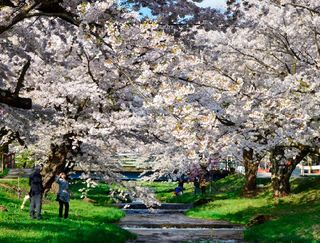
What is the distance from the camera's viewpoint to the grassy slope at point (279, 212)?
858 inches

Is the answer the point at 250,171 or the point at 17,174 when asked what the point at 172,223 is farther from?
the point at 17,174

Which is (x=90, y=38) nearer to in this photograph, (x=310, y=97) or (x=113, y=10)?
(x=113, y=10)

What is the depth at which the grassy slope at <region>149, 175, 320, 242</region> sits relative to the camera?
71.5 feet

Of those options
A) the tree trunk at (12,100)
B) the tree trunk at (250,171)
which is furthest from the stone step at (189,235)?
the tree trunk at (250,171)

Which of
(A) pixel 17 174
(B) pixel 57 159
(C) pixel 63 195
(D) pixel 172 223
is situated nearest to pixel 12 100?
(C) pixel 63 195

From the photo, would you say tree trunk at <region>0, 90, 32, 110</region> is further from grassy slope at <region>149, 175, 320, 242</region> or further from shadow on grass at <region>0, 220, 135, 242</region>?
grassy slope at <region>149, 175, 320, 242</region>

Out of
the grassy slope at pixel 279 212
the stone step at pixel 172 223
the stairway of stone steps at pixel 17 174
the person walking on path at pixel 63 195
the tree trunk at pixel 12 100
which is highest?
the tree trunk at pixel 12 100

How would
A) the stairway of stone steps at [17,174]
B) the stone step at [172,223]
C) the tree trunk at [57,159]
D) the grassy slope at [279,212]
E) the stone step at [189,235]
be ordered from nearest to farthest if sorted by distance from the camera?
the grassy slope at [279,212] → the stone step at [189,235] → the tree trunk at [57,159] → the stone step at [172,223] → the stairway of stone steps at [17,174]

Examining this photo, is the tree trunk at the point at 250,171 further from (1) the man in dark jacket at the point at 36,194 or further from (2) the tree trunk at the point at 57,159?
(1) the man in dark jacket at the point at 36,194

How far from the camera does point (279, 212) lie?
3072 centimetres

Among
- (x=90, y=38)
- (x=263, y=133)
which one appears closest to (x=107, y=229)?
(x=263, y=133)

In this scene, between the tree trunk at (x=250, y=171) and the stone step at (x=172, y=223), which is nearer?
the stone step at (x=172, y=223)

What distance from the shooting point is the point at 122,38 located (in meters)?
9.24

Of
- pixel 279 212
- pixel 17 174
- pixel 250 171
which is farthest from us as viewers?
pixel 17 174
